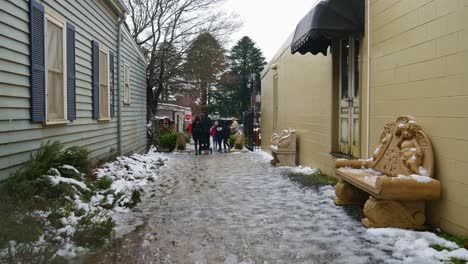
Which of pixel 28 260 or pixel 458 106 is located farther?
pixel 458 106

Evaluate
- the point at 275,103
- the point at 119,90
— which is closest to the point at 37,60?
the point at 119,90

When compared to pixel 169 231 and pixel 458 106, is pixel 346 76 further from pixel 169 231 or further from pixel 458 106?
pixel 169 231

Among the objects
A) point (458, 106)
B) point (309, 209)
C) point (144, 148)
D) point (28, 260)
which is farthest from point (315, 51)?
point (144, 148)

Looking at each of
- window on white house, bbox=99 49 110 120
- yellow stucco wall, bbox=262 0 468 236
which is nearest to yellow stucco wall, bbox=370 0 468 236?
yellow stucco wall, bbox=262 0 468 236

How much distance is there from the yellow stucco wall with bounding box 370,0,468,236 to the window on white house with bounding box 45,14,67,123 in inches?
179

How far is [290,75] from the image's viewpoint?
12844mm

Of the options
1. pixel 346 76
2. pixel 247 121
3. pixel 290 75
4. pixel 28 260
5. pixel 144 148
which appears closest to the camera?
pixel 28 260

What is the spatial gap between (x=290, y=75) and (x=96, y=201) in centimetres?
784

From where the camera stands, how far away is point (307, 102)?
10867mm

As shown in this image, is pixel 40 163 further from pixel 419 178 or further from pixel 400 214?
pixel 419 178

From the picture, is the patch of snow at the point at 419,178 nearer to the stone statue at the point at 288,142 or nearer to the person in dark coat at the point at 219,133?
the stone statue at the point at 288,142

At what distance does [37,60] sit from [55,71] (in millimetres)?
990

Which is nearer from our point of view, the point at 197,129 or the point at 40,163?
the point at 40,163

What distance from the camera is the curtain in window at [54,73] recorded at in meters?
6.76
